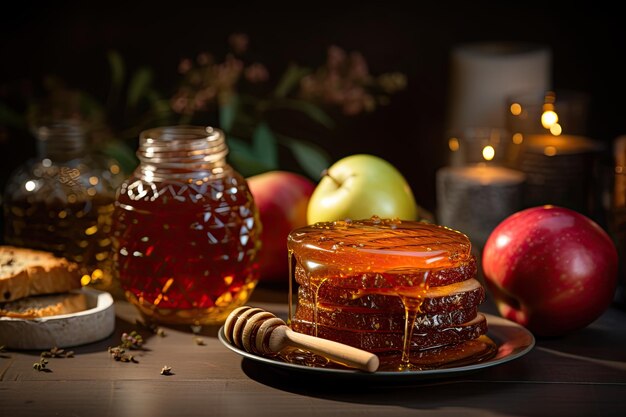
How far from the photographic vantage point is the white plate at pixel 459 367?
915 millimetres

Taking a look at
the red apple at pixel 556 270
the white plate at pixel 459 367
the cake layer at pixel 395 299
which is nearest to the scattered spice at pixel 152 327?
the white plate at pixel 459 367

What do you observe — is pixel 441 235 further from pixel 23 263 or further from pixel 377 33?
pixel 377 33

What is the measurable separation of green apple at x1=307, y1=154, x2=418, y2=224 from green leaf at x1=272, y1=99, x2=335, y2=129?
387mm

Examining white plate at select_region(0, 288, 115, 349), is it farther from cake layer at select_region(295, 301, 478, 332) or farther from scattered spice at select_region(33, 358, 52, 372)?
cake layer at select_region(295, 301, 478, 332)

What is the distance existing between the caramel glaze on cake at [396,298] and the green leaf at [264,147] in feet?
2.19

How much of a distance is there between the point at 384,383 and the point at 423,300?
0.29 feet

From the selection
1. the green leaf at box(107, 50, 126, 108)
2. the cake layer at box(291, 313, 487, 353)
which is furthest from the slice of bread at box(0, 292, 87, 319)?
the green leaf at box(107, 50, 126, 108)

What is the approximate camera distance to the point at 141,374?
39.4 inches

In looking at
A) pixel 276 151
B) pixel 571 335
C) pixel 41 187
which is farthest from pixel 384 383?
pixel 276 151

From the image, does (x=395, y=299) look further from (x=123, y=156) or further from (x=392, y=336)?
(x=123, y=156)

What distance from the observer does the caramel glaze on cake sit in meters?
0.96

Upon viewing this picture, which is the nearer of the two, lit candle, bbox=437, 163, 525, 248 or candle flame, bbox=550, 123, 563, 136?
lit candle, bbox=437, 163, 525, 248

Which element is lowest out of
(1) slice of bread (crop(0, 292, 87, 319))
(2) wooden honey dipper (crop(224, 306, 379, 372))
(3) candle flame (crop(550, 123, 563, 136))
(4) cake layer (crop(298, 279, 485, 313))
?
(1) slice of bread (crop(0, 292, 87, 319))

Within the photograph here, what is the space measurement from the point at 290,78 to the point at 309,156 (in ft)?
0.45
